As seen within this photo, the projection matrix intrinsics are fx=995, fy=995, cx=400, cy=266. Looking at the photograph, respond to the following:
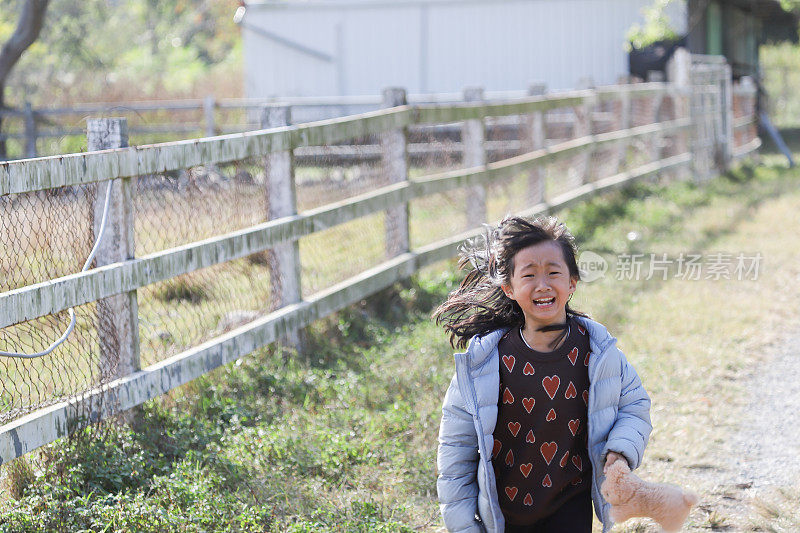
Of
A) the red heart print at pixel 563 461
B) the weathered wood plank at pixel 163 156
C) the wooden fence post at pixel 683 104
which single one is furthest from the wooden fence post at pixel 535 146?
the red heart print at pixel 563 461

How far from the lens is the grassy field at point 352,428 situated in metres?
3.57

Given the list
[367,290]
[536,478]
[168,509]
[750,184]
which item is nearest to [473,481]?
[536,478]

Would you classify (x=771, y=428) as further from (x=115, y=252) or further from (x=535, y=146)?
(x=535, y=146)

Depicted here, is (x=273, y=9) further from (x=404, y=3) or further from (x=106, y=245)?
(x=106, y=245)

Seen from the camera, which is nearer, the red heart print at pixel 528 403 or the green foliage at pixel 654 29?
the red heart print at pixel 528 403

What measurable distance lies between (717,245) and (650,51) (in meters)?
13.2

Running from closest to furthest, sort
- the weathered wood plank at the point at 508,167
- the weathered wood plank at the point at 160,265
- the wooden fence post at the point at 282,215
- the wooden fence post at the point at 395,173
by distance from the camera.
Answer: the weathered wood plank at the point at 160,265, the wooden fence post at the point at 282,215, the wooden fence post at the point at 395,173, the weathered wood plank at the point at 508,167

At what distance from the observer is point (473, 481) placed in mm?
2822

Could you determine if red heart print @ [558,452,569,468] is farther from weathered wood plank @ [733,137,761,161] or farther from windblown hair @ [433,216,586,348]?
weathered wood plank @ [733,137,761,161]

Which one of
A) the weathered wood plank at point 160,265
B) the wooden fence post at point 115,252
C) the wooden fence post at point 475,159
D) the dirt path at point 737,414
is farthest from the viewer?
the wooden fence post at point 475,159

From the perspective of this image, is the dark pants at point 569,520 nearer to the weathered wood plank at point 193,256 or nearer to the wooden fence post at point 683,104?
the weathered wood plank at point 193,256

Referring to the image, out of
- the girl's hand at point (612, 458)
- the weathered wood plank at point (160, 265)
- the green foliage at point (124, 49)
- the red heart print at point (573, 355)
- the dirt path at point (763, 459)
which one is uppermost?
the green foliage at point (124, 49)

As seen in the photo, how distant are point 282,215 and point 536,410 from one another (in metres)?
2.91

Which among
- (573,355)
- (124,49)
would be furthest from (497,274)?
(124,49)
